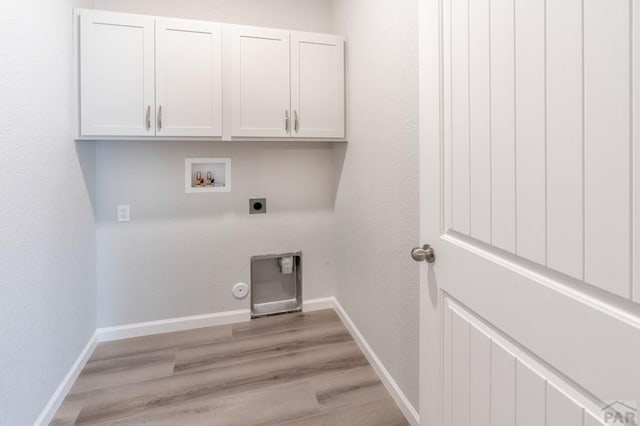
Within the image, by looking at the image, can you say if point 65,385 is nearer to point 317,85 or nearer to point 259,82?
point 259,82

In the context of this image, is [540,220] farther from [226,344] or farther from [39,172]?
[226,344]

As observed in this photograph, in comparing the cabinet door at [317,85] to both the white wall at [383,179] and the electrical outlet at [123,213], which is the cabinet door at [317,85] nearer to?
the white wall at [383,179]

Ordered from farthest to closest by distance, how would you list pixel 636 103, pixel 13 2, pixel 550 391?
pixel 13 2, pixel 550 391, pixel 636 103

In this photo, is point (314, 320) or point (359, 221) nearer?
point (359, 221)

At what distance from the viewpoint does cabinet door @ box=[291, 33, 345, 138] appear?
2.20m

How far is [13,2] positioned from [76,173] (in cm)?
86

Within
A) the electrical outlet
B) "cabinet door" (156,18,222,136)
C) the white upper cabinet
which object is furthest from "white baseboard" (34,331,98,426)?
"cabinet door" (156,18,222,136)

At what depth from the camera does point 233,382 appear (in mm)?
1851

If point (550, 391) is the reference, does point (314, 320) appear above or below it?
below

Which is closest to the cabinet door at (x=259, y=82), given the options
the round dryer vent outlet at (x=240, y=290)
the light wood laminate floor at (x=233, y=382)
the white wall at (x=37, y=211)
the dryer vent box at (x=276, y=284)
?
the white wall at (x=37, y=211)

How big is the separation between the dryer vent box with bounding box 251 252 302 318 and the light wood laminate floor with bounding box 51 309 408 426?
24 centimetres

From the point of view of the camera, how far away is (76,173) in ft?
6.19

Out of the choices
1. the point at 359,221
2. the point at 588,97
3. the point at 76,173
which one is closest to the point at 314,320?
the point at 359,221

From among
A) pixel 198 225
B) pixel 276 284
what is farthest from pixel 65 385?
pixel 276 284
